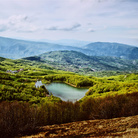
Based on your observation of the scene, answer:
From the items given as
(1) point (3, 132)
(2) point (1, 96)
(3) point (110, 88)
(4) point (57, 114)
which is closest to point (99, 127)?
(4) point (57, 114)

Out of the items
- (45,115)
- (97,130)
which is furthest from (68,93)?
Result: (97,130)

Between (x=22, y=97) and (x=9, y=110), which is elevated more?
(x=9, y=110)

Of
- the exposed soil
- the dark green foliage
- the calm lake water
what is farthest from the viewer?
the calm lake water

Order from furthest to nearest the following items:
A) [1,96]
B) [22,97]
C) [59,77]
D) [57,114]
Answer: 1. [59,77]
2. [22,97]
3. [1,96]
4. [57,114]

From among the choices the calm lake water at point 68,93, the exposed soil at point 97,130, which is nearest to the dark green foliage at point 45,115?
the exposed soil at point 97,130

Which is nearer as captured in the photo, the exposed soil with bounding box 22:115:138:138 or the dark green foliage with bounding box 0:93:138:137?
the exposed soil with bounding box 22:115:138:138

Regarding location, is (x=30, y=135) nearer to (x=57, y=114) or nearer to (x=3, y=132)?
(x=3, y=132)

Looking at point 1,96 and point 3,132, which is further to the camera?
point 1,96

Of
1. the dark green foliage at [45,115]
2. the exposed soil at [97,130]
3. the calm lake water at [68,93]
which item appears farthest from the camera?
the calm lake water at [68,93]

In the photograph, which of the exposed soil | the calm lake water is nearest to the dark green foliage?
the exposed soil

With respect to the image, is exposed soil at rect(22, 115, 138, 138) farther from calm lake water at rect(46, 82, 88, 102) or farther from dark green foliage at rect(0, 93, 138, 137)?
calm lake water at rect(46, 82, 88, 102)

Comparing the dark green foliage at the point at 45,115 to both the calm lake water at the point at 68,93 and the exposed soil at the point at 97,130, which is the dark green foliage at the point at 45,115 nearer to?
the exposed soil at the point at 97,130
